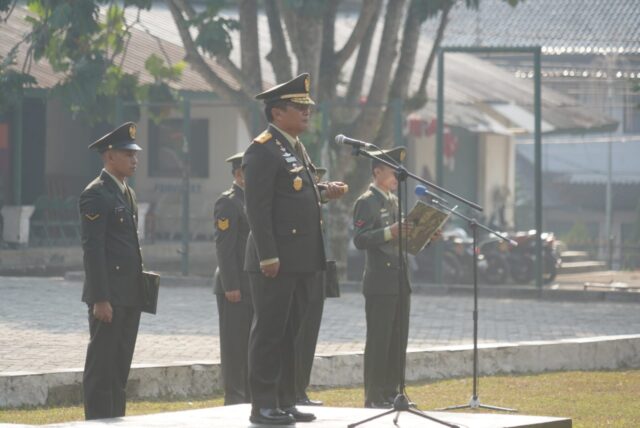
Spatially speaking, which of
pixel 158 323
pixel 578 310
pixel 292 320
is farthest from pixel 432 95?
pixel 292 320

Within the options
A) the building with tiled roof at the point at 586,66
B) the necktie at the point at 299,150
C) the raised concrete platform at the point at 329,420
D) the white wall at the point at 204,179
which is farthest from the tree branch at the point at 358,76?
the necktie at the point at 299,150

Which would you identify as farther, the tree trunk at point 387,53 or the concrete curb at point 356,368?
the tree trunk at point 387,53

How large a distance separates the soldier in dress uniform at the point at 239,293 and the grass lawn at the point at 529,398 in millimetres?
413

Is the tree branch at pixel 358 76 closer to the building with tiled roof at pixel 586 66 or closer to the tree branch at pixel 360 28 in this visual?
the tree branch at pixel 360 28

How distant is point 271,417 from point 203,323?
27.0 feet

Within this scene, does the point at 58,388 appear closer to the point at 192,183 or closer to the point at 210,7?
the point at 210,7

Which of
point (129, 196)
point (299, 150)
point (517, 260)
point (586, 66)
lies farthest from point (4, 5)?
point (299, 150)

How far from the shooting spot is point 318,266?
8.39 m

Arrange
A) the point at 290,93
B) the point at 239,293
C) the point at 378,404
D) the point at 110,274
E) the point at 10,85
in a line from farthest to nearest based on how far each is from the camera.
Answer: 1. the point at 10,85
2. the point at 378,404
3. the point at 239,293
4. the point at 110,274
5. the point at 290,93

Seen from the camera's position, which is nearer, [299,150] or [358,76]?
[299,150]

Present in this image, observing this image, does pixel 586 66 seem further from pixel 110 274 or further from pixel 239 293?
pixel 110 274

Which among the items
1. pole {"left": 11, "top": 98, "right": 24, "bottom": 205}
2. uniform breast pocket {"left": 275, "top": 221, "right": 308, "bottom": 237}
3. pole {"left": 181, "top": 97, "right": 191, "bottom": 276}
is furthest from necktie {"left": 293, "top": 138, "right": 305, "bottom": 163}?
pole {"left": 11, "top": 98, "right": 24, "bottom": 205}

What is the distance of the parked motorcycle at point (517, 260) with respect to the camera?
2136 cm

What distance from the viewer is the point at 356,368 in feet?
41.8
